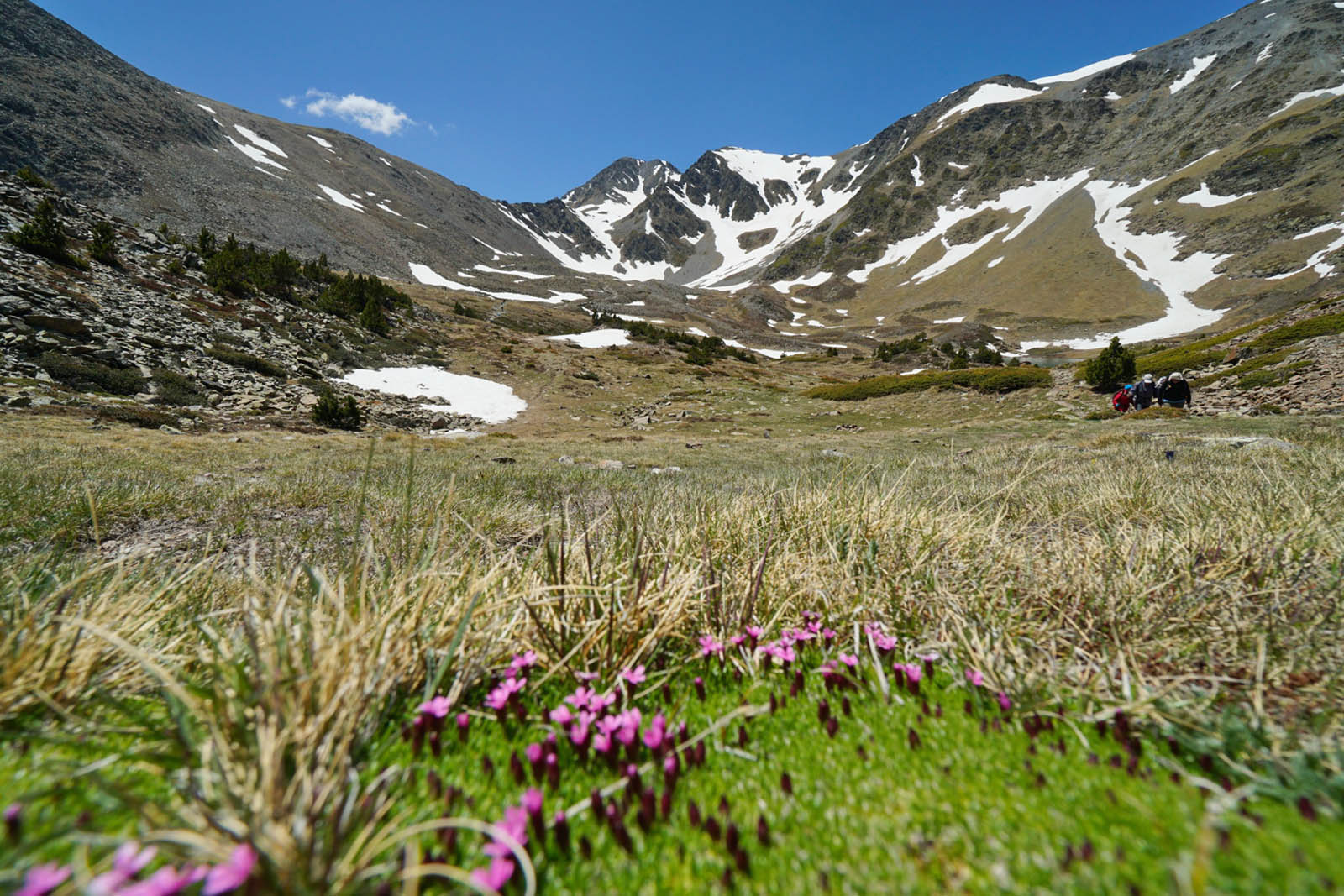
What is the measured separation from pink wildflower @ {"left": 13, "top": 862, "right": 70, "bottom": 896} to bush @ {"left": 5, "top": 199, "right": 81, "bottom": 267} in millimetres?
35037

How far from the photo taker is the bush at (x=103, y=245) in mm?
24656

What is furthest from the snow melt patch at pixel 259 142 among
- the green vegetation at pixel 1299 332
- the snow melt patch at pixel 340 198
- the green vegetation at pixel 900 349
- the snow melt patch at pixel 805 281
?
the green vegetation at pixel 1299 332

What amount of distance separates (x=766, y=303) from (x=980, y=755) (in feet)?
347

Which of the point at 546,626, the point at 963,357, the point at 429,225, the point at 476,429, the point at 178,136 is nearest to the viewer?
the point at 546,626

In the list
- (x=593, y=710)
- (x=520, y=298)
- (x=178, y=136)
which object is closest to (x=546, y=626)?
(x=593, y=710)

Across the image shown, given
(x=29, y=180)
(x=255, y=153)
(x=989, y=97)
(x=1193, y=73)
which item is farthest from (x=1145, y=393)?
(x=989, y=97)

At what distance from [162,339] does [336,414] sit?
9259 millimetres

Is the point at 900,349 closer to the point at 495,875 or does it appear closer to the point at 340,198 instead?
the point at 495,875

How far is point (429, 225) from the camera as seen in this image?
4242 inches

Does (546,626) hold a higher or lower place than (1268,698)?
lower

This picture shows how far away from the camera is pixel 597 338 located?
50.9 metres

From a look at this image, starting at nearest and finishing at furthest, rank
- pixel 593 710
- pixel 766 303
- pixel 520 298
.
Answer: pixel 593 710
pixel 520 298
pixel 766 303

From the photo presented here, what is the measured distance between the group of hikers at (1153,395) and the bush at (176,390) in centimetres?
3705

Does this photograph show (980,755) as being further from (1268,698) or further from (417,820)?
(417,820)
